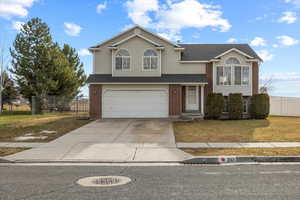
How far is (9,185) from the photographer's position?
18.8 ft

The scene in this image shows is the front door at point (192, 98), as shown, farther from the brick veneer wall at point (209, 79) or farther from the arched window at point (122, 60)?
the arched window at point (122, 60)

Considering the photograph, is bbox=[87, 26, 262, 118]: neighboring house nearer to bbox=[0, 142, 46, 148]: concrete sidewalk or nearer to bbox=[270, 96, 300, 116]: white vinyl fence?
bbox=[270, 96, 300, 116]: white vinyl fence

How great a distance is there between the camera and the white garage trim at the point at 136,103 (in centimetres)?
2091

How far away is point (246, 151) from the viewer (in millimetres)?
9227

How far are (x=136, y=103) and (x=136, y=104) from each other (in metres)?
0.08

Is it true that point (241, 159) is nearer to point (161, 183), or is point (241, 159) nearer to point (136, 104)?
point (161, 183)

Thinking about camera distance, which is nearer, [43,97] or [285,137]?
[285,137]

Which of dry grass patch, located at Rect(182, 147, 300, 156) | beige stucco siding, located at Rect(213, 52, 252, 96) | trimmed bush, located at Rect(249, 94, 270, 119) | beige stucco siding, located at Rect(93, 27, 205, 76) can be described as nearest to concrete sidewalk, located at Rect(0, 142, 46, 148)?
dry grass patch, located at Rect(182, 147, 300, 156)

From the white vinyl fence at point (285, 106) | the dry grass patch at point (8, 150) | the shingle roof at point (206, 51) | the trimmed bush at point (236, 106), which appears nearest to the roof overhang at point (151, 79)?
the shingle roof at point (206, 51)

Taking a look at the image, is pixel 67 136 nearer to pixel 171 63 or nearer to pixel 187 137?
pixel 187 137

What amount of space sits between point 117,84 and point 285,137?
12574 mm

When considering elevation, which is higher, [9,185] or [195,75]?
[195,75]

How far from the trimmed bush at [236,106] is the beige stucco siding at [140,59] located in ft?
11.2

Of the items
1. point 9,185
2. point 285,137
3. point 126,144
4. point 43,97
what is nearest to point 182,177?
point 9,185
